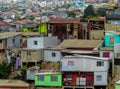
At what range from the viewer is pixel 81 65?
55.8 ft

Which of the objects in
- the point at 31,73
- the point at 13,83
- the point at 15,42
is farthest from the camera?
the point at 15,42

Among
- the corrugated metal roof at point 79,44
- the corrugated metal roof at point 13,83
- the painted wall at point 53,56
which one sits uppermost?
the corrugated metal roof at point 79,44

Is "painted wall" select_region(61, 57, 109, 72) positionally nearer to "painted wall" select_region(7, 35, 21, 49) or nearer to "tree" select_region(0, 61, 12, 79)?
"tree" select_region(0, 61, 12, 79)

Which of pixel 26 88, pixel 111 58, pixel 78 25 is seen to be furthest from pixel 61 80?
pixel 78 25

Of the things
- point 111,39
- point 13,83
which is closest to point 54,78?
point 13,83

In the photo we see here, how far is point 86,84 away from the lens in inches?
664

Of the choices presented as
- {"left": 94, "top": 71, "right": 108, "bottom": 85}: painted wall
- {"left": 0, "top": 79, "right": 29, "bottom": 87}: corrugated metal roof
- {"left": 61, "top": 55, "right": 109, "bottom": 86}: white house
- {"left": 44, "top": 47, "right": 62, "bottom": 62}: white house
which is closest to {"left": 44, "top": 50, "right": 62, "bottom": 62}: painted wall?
{"left": 44, "top": 47, "right": 62, "bottom": 62}: white house

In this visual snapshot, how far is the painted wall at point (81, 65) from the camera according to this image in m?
16.9

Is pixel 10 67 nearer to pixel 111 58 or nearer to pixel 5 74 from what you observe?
pixel 5 74

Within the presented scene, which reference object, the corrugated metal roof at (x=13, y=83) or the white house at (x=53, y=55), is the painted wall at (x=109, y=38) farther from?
the corrugated metal roof at (x=13, y=83)

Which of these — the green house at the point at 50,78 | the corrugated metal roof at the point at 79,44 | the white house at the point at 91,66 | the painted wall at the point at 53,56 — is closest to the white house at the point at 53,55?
the painted wall at the point at 53,56

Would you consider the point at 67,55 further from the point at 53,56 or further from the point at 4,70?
the point at 4,70

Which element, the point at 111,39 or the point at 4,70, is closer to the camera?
the point at 4,70

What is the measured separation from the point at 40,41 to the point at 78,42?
83.7 inches
